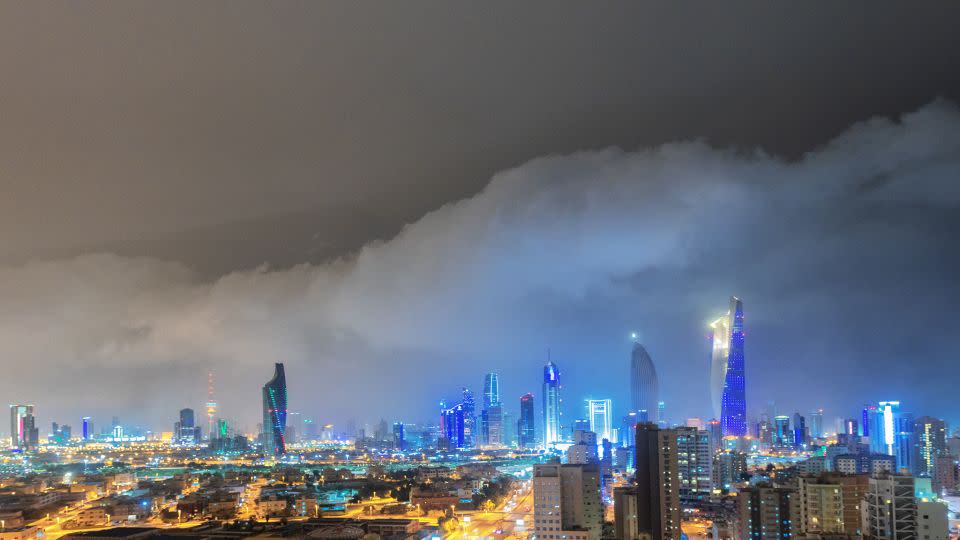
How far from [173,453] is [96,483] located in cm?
2105

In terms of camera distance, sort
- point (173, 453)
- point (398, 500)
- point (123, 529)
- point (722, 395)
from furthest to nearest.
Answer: point (173, 453), point (722, 395), point (398, 500), point (123, 529)

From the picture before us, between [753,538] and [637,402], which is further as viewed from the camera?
[637,402]

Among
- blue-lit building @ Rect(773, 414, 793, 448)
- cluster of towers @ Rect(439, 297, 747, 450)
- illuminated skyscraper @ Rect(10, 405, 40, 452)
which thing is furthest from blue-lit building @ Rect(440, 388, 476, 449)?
illuminated skyscraper @ Rect(10, 405, 40, 452)

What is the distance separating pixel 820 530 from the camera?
11711 mm

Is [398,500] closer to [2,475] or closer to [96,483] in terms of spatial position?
[96,483]

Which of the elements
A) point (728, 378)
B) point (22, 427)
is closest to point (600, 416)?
point (728, 378)

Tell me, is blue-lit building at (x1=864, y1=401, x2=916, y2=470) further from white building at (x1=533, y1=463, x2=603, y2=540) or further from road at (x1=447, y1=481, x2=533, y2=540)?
white building at (x1=533, y1=463, x2=603, y2=540)

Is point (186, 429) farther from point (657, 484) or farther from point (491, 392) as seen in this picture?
point (657, 484)

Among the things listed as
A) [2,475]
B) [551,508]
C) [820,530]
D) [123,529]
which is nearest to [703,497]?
[820,530]

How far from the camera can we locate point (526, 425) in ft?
158

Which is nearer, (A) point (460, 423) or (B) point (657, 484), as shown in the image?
(B) point (657, 484)

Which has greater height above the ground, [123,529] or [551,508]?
[551,508]

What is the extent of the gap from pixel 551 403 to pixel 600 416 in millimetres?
3014

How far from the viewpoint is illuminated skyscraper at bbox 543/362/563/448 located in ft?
146
